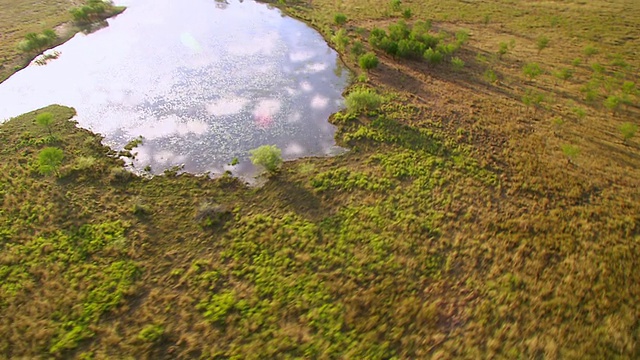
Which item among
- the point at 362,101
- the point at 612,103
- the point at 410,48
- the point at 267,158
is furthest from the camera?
the point at 410,48

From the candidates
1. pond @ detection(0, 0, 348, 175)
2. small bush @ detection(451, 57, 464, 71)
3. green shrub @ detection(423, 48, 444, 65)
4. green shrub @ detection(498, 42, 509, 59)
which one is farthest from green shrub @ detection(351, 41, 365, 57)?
green shrub @ detection(498, 42, 509, 59)

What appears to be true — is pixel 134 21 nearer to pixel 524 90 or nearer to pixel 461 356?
pixel 524 90

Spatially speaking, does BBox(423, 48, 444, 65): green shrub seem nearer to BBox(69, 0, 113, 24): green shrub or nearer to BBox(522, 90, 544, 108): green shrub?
BBox(522, 90, 544, 108): green shrub

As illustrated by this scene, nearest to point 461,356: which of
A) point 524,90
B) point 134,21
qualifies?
point 524,90

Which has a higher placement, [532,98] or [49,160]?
[49,160]

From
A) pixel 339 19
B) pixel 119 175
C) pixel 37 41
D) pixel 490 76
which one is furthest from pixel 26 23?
pixel 490 76

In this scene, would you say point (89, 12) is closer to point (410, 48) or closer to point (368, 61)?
point (368, 61)

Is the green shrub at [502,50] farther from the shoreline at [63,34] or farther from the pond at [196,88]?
the shoreline at [63,34]

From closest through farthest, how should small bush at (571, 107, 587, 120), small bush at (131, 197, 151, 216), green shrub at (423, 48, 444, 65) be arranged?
small bush at (131, 197, 151, 216)
small bush at (571, 107, 587, 120)
green shrub at (423, 48, 444, 65)
